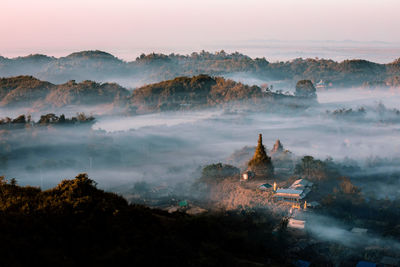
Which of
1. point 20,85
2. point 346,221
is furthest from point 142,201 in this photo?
Result: point 20,85

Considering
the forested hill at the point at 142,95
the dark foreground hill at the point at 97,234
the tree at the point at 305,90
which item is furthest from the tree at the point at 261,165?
the tree at the point at 305,90

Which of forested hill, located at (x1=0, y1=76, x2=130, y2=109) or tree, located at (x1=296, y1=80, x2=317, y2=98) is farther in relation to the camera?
tree, located at (x1=296, y1=80, x2=317, y2=98)

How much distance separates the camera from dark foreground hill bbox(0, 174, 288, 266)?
14695 millimetres

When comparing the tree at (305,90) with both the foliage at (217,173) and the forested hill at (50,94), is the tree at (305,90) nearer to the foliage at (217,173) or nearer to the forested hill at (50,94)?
the forested hill at (50,94)

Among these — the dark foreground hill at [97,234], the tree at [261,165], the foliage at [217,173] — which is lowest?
the foliage at [217,173]

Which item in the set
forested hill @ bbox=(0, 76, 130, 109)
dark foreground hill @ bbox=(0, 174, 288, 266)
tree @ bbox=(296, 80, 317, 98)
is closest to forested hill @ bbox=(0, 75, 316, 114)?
forested hill @ bbox=(0, 76, 130, 109)

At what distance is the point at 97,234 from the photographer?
16.5m

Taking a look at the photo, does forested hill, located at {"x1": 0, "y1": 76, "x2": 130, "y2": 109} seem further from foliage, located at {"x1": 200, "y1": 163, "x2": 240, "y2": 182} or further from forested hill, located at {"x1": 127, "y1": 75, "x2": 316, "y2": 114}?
foliage, located at {"x1": 200, "y1": 163, "x2": 240, "y2": 182}

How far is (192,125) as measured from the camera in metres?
109

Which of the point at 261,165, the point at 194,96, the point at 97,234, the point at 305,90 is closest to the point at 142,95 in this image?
the point at 194,96

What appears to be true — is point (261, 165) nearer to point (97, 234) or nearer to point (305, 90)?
point (97, 234)

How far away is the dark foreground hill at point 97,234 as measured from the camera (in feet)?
48.2

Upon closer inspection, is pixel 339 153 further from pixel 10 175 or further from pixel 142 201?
pixel 10 175

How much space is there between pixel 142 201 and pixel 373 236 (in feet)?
69.0
